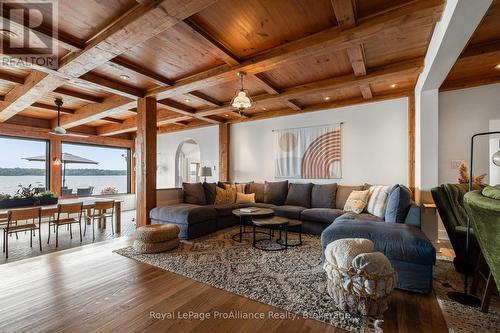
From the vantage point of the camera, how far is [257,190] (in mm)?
5359

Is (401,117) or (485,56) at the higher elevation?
(485,56)

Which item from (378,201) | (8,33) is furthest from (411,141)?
(8,33)

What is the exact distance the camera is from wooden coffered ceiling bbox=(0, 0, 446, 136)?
210cm

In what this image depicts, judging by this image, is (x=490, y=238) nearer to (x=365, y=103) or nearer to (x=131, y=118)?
(x=365, y=103)

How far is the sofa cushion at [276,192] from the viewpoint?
5.03 metres

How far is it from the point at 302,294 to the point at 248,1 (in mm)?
2704

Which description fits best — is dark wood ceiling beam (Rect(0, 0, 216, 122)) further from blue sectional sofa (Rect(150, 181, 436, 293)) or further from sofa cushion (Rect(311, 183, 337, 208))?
sofa cushion (Rect(311, 183, 337, 208))

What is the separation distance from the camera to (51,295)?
2.07m

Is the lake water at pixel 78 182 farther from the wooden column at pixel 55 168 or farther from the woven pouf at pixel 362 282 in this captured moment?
the woven pouf at pixel 362 282

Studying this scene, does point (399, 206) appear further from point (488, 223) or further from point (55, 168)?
point (55, 168)

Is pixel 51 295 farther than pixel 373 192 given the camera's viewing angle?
No

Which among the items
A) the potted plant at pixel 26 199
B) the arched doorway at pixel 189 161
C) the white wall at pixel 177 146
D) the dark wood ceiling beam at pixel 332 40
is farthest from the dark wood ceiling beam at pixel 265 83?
the arched doorway at pixel 189 161

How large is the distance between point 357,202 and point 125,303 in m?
3.46

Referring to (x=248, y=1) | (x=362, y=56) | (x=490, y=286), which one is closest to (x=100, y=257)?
(x=248, y=1)
